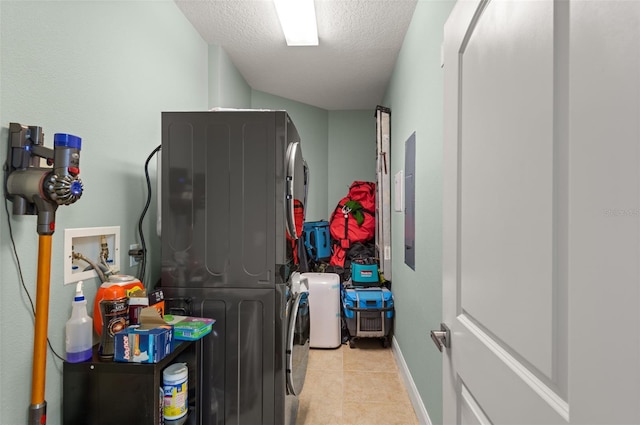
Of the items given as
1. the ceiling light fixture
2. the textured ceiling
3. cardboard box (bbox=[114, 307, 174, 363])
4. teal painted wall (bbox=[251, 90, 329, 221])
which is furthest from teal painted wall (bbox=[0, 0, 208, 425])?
teal painted wall (bbox=[251, 90, 329, 221])

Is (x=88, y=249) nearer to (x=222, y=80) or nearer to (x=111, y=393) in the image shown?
(x=111, y=393)

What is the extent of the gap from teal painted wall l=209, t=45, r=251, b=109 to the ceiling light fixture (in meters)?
0.60

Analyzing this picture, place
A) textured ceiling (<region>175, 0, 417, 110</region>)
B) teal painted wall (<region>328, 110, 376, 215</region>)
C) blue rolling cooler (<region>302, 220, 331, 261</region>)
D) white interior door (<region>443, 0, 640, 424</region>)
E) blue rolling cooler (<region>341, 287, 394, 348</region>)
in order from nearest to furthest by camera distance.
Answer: white interior door (<region>443, 0, 640, 424</region>), textured ceiling (<region>175, 0, 417, 110</region>), blue rolling cooler (<region>341, 287, 394, 348</region>), blue rolling cooler (<region>302, 220, 331, 261</region>), teal painted wall (<region>328, 110, 376, 215</region>)

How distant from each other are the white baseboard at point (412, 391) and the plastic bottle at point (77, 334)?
1707 millimetres

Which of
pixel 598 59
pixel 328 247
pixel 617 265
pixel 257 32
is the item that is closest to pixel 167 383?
pixel 617 265

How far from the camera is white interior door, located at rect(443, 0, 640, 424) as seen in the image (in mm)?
376

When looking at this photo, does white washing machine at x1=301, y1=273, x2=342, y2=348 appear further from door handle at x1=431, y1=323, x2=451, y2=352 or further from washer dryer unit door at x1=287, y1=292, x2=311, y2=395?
door handle at x1=431, y1=323, x2=451, y2=352

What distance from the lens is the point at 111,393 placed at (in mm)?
1114

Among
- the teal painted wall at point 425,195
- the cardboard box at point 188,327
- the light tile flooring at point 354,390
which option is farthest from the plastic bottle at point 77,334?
the teal painted wall at point 425,195

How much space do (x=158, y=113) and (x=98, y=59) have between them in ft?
1.69

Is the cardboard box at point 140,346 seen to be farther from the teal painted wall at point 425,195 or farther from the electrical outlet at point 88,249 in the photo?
the teal painted wall at point 425,195

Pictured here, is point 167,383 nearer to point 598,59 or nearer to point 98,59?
point 98,59

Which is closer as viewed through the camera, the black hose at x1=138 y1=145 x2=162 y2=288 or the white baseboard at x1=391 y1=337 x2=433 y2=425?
the black hose at x1=138 y1=145 x2=162 y2=288

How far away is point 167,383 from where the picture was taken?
1222mm
